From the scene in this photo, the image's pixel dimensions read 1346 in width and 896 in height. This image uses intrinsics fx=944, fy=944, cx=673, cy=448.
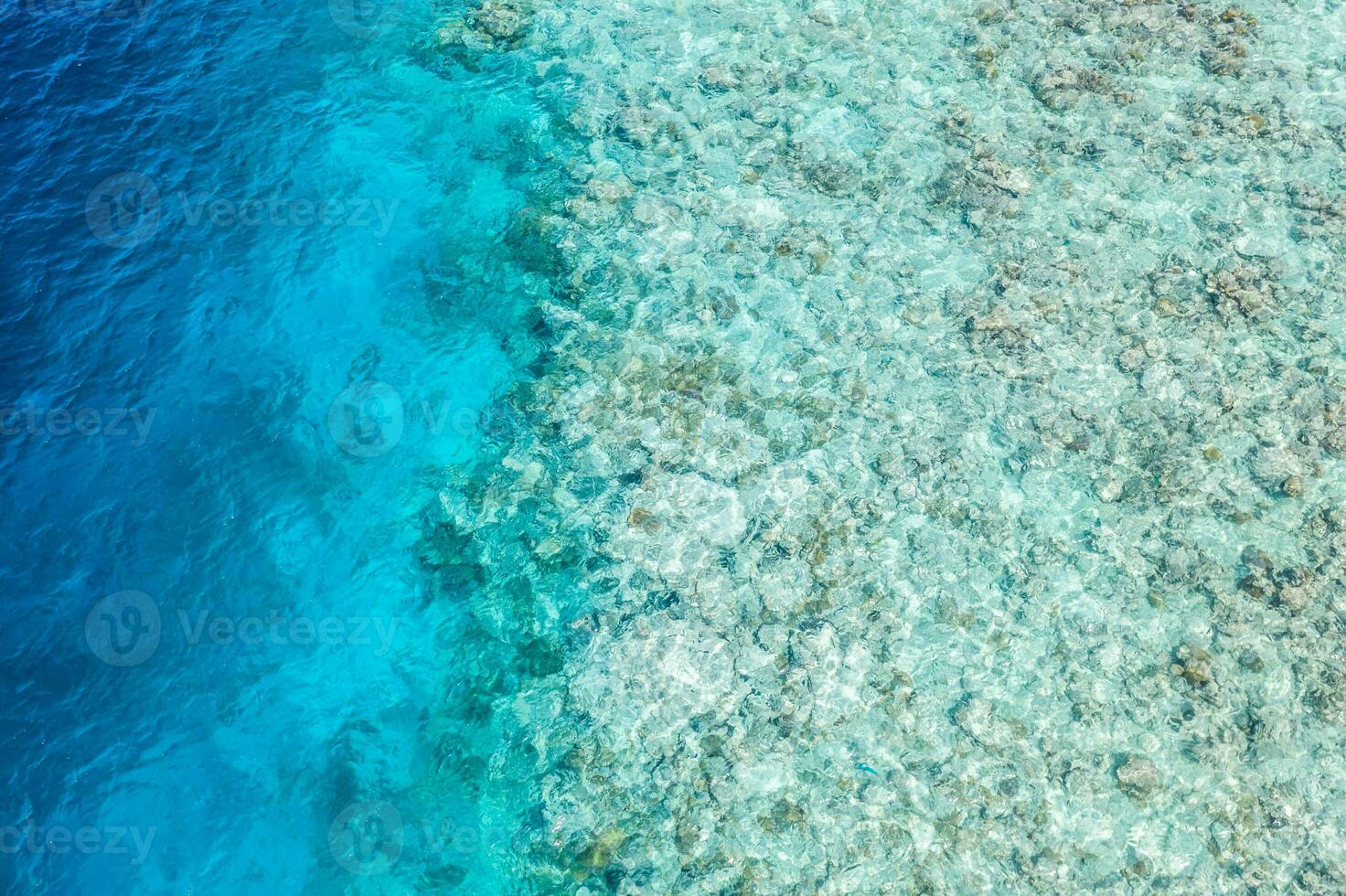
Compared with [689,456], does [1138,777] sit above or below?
below

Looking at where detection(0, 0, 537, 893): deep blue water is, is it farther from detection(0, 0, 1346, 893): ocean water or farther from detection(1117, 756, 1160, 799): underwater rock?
detection(1117, 756, 1160, 799): underwater rock

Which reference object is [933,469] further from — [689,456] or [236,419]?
[236,419]

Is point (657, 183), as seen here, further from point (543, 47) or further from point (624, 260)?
point (543, 47)

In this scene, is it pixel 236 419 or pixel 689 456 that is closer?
pixel 689 456

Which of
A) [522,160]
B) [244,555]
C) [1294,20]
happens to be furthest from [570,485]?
[1294,20]

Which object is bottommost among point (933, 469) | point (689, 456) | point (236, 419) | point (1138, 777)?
point (1138, 777)

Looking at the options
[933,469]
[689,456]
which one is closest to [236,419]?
[689,456]
